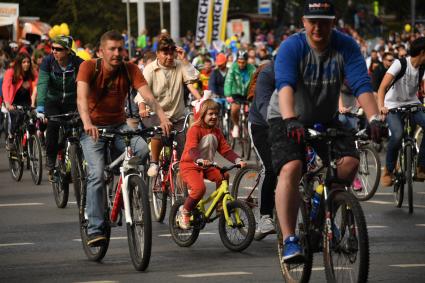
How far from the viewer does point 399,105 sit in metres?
15.4

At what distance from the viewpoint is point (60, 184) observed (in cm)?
1584

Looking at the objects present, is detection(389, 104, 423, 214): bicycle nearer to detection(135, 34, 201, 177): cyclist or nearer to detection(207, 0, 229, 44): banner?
detection(135, 34, 201, 177): cyclist

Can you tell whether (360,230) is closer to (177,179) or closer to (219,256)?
(219,256)

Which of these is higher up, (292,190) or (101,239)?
(292,190)

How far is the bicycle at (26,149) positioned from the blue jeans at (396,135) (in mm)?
5074

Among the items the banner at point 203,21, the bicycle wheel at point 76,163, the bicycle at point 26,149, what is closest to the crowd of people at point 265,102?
the bicycle wheel at point 76,163

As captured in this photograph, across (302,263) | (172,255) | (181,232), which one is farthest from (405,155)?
(302,263)

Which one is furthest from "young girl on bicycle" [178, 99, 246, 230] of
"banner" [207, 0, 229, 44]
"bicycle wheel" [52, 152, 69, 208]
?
"banner" [207, 0, 229, 44]

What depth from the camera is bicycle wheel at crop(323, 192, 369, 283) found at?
8297 millimetres

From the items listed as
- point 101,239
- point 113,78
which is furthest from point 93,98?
point 101,239

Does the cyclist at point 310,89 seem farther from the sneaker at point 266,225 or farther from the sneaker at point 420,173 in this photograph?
the sneaker at point 420,173

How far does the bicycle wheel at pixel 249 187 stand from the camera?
12.6 metres

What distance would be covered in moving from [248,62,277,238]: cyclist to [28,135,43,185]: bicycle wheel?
23.1 ft

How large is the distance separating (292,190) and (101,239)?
241 cm
